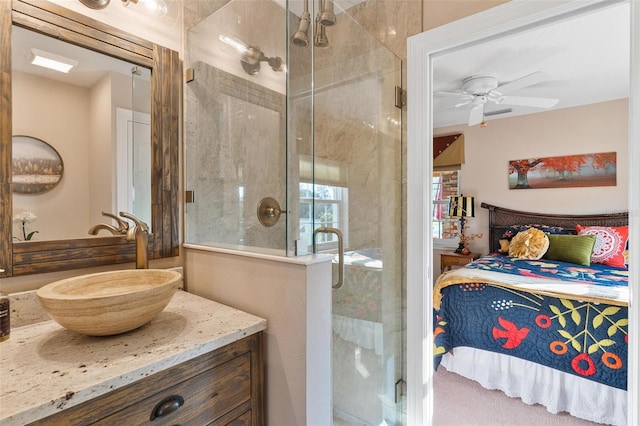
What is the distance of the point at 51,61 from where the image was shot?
113 cm

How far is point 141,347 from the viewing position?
85 cm

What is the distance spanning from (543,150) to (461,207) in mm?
1226

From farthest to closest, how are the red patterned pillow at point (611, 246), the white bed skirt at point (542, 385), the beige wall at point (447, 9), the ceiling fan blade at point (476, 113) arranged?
the ceiling fan blade at point (476, 113) → the red patterned pillow at point (611, 246) → the white bed skirt at point (542, 385) → the beige wall at point (447, 9)

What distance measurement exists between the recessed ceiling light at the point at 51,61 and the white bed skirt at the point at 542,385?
2926 millimetres

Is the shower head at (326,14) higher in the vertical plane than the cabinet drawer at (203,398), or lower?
higher

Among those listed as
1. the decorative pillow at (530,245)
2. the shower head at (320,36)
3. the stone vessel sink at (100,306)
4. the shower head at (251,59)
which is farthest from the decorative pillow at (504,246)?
the stone vessel sink at (100,306)

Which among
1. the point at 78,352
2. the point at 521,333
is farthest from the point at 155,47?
the point at 521,333

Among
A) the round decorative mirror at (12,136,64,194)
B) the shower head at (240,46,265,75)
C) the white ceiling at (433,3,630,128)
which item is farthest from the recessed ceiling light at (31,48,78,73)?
the white ceiling at (433,3,630,128)

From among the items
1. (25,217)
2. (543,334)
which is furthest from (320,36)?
(543,334)

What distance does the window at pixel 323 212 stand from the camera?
1.30 metres

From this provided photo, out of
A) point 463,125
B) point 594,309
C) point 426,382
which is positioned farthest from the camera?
point 463,125

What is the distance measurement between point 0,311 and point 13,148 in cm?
55

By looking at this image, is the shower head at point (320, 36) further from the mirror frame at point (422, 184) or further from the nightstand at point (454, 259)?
the nightstand at point (454, 259)

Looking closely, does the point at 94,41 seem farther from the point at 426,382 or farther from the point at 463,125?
the point at 463,125
